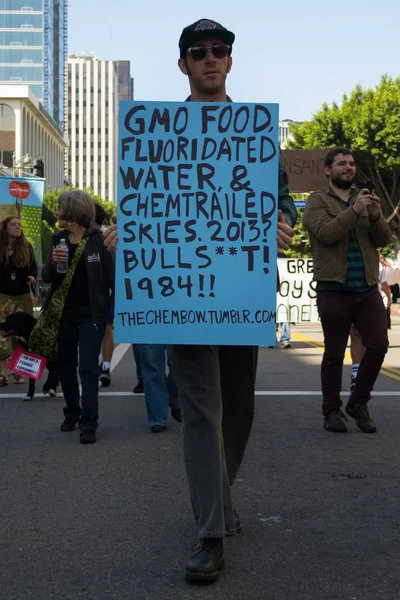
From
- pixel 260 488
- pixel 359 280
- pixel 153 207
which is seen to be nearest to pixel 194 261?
pixel 153 207

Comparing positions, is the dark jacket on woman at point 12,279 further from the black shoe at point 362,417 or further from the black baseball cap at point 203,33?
the black baseball cap at point 203,33

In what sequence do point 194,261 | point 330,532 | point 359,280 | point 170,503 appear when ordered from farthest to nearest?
point 359,280
point 170,503
point 330,532
point 194,261

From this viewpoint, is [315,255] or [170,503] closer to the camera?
[170,503]

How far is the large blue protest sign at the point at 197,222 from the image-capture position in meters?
4.14

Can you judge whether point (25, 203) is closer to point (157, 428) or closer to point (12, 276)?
point (12, 276)

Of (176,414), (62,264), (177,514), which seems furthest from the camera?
(176,414)

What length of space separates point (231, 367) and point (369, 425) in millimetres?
3310

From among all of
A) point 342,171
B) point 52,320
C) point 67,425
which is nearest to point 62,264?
point 52,320

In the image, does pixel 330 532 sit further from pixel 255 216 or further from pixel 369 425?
pixel 369 425

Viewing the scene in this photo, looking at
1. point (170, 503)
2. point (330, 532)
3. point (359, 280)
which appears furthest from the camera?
point (359, 280)

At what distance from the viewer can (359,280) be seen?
23.5ft

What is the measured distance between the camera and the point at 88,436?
23.1ft

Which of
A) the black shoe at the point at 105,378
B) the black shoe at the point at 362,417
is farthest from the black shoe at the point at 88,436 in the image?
the black shoe at the point at 105,378

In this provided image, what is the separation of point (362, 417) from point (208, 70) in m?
3.77
